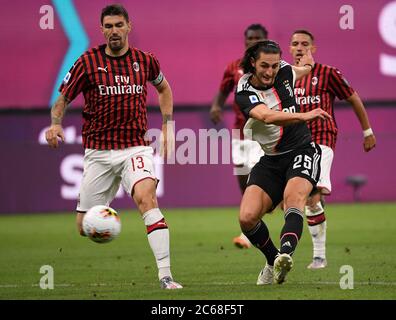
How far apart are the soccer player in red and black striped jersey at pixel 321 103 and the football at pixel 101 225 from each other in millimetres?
2715

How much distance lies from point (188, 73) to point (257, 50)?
12.0 m

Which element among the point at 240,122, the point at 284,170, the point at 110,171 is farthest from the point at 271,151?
the point at 240,122

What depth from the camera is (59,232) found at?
16297 millimetres

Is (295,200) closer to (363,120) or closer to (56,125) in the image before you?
(56,125)

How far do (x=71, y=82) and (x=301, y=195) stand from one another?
2.34m

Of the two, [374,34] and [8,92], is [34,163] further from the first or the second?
[374,34]

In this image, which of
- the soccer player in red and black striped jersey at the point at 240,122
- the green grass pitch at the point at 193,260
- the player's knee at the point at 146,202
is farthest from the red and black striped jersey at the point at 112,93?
the soccer player in red and black striped jersey at the point at 240,122

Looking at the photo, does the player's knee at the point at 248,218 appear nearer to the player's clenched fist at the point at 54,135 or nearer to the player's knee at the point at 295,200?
the player's knee at the point at 295,200

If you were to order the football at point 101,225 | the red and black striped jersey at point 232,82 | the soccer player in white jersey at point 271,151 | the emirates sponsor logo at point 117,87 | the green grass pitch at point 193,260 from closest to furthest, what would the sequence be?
the green grass pitch at point 193,260, the football at point 101,225, the soccer player in white jersey at point 271,151, the emirates sponsor logo at point 117,87, the red and black striped jersey at point 232,82

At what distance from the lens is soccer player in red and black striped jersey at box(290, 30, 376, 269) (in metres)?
11.0

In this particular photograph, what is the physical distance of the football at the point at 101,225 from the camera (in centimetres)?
897

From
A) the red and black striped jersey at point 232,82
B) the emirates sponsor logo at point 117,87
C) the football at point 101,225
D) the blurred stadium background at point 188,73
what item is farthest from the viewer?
the blurred stadium background at point 188,73

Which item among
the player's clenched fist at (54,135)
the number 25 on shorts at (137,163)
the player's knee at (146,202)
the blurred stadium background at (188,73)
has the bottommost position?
the player's knee at (146,202)
